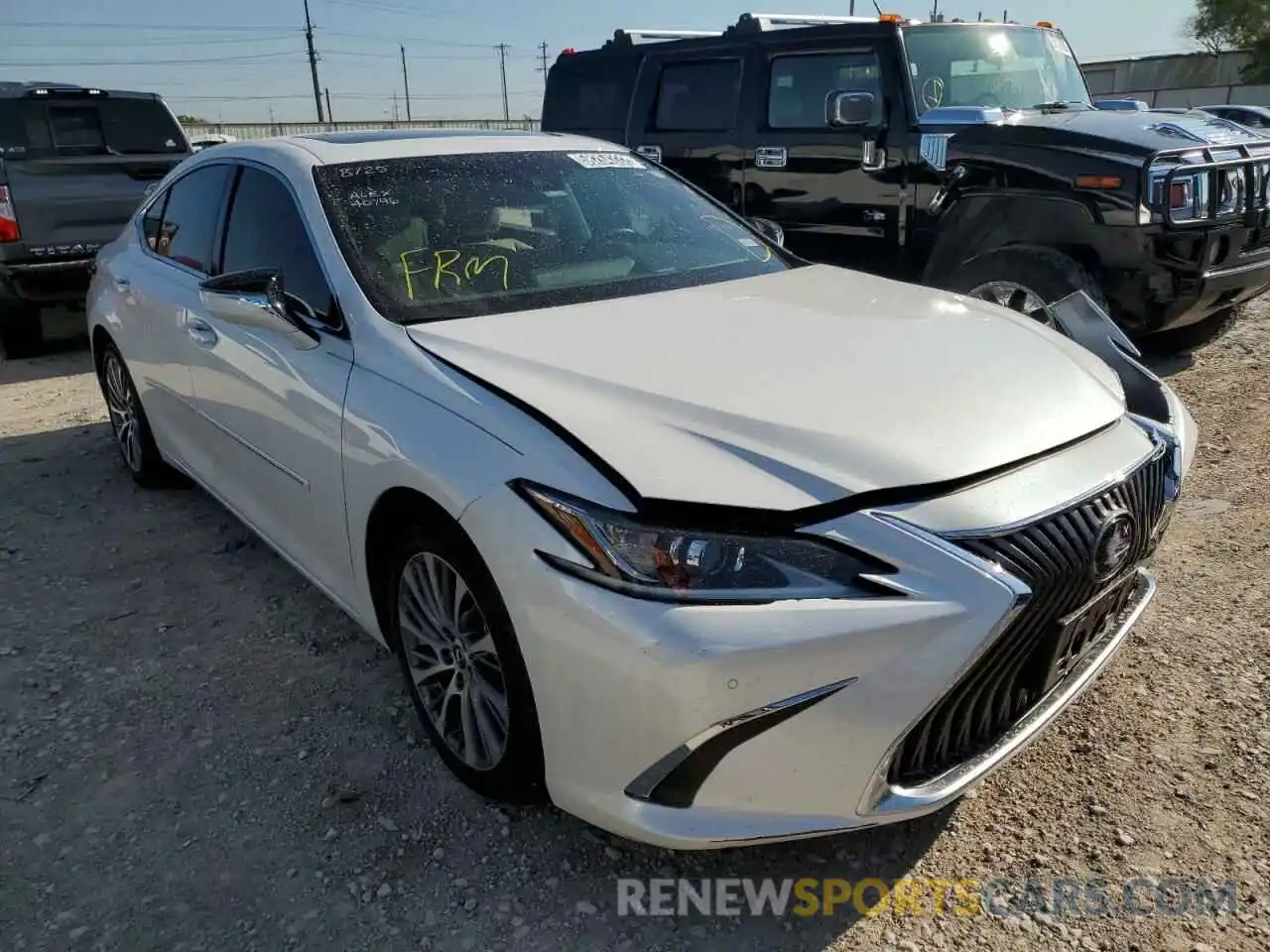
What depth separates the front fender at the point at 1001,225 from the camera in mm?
5496

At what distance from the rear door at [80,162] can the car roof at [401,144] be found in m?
4.38

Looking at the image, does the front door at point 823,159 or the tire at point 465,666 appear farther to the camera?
the front door at point 823,159

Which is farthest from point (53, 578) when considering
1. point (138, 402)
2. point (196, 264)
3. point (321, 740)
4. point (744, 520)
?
point (744, 520)

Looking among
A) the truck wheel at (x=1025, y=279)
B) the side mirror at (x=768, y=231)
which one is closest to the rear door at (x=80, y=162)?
the side mirror at (x=768, y=231)

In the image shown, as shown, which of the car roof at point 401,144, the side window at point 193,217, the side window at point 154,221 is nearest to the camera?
the car roof at point 401,144

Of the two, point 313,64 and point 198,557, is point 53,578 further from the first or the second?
point 313,64

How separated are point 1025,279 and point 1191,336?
1.70m

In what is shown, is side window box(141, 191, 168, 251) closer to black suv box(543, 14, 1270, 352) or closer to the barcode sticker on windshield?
the barcode sticker on windshield

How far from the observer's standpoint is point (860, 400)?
2.42 metres

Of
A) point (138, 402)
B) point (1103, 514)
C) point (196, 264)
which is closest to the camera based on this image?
point (1103, 514)

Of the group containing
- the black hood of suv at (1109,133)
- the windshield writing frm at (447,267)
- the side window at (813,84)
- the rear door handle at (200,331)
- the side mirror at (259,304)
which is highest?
the side window at (813,84)

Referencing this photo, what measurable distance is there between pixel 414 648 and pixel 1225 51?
5617 cm

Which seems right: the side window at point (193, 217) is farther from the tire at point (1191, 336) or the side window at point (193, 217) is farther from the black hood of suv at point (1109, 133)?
the tire at point (1191, 336)

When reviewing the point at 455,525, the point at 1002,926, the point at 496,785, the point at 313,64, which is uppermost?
the point at 313,64
